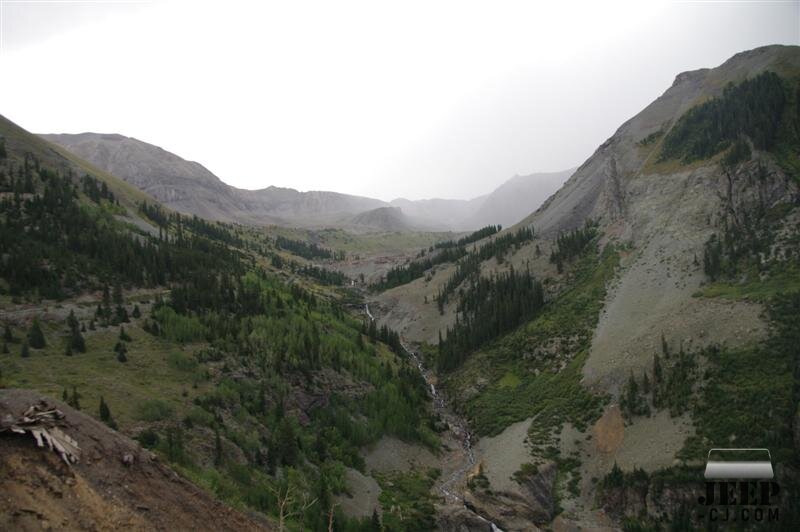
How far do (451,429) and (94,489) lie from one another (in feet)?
163

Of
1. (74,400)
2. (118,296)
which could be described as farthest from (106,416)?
(118,296)

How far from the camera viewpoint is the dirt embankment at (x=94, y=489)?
1502 centimetres

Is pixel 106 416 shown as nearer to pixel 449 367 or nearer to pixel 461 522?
pixel 461 522

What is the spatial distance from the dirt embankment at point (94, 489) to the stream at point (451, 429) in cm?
2642

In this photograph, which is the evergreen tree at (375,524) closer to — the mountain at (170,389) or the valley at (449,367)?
the mountain at (170,389)

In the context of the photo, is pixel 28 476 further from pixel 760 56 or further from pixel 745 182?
pixel 760 56

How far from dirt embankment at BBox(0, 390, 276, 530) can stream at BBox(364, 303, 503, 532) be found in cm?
2642

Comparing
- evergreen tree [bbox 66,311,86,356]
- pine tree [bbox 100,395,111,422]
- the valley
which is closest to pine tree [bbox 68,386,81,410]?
the valley

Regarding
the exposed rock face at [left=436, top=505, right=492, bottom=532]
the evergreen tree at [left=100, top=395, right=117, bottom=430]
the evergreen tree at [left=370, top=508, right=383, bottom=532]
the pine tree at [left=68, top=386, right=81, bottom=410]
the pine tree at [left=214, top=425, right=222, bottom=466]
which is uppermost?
the pine tree at [left=68, top=386, right=81, bottom=410]

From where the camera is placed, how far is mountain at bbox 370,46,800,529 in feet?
127

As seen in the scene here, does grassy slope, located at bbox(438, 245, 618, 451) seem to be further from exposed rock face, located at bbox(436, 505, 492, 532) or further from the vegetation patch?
the vegetation patch

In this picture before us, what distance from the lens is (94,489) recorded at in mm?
17000

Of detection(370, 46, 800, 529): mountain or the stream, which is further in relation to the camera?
the stream

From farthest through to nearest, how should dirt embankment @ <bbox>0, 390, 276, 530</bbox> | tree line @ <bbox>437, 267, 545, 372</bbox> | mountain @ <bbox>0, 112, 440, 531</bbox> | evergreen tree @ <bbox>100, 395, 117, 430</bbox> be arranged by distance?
tree line @ <bbox>437, 267, 545, 372</bbox> < evergreen tree @ <bbox>100, 395, 117, 430</bbox> < mountain @ <bbox>0, 112, 440, 531</bbox> < dirt embankment @ <bbox>0, 390, 276, 530</bbox>
